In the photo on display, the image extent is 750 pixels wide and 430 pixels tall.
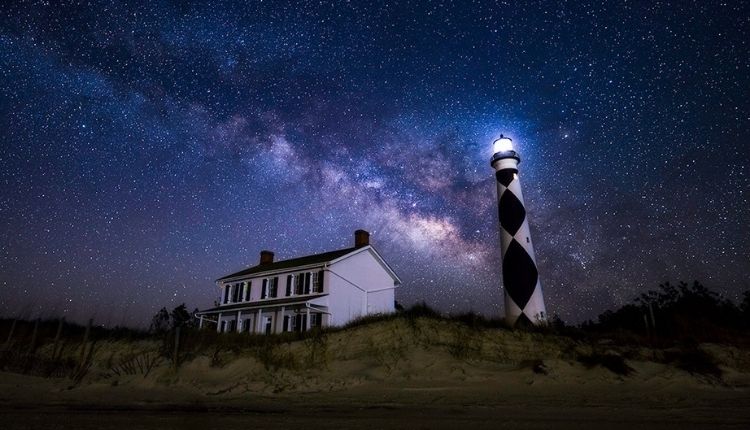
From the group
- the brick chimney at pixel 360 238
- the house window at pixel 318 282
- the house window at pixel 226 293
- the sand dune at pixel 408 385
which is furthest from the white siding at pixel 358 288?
the sand dune at pixel 408 385

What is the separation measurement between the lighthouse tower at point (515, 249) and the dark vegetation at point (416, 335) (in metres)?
0.90

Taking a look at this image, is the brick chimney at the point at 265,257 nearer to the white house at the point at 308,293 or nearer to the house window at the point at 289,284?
the white house at the point at 308,293

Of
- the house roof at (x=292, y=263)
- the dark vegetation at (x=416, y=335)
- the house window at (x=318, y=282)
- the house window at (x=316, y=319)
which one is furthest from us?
the house roof at (x=292, y=263)

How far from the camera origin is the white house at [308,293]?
80.4 feet

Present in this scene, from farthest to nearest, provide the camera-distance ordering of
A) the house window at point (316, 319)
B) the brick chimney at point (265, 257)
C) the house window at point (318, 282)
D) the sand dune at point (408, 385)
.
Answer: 1. the brick chimney at point (265, 257)
2. the house window at point (318, 282)
3. the house window at point (316, 319)
4. the sand dune at point (408, 385)

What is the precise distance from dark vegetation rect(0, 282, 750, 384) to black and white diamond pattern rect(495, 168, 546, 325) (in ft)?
2.97

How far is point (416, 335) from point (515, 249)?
19.4 feet

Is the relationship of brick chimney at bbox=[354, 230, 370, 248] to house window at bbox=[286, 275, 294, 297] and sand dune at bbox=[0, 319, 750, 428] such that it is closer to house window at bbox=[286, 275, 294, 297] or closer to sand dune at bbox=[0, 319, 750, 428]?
house window at bbox=[286, 275, 294, 297]

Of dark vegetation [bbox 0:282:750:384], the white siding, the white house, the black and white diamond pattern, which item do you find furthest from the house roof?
the black and white diamond pattern

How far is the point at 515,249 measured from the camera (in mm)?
16000

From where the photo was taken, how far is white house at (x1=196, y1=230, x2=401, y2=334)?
24.5 m

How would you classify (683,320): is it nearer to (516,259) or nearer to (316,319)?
(516,259)

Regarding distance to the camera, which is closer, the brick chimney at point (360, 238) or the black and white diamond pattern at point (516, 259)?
the black and white diamond pattern at point (516, 259)

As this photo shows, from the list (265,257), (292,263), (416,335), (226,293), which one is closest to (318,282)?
(292,263)
